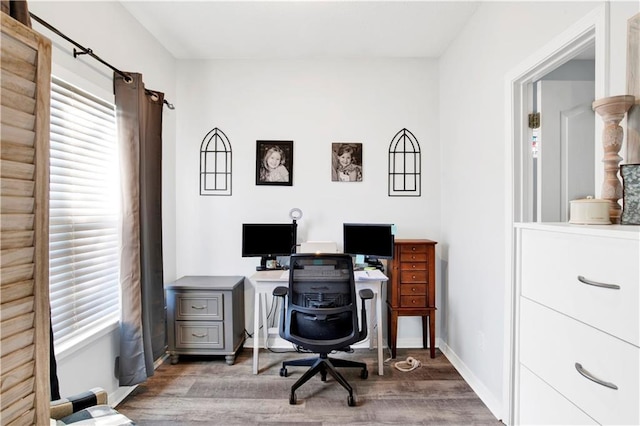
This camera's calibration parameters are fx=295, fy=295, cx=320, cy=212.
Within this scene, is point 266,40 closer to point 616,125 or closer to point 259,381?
point 616,125

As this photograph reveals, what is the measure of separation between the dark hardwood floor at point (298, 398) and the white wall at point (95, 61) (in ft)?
1.29

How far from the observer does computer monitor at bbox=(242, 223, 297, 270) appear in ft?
9.11

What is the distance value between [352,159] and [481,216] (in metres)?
1.30

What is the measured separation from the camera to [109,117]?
2.11 metres

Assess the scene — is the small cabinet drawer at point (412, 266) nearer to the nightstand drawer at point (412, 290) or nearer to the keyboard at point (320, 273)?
the nightstand drawer at point (412, 290)

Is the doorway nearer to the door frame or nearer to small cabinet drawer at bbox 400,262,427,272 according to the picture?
the door frame

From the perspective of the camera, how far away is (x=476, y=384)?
2223 millimetres

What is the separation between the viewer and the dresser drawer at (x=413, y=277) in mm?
2682

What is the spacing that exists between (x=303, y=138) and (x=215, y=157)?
2.98 ft

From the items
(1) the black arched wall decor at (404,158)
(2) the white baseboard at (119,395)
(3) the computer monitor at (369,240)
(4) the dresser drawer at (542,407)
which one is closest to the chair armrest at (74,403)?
(2) the white baseboard at (119,395)

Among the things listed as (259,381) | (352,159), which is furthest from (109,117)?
(259,381)

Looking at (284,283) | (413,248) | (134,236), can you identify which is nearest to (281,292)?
(284,283)

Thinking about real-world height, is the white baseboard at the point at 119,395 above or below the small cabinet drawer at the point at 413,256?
below

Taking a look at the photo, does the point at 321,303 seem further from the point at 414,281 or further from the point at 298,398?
the point at 414,281
